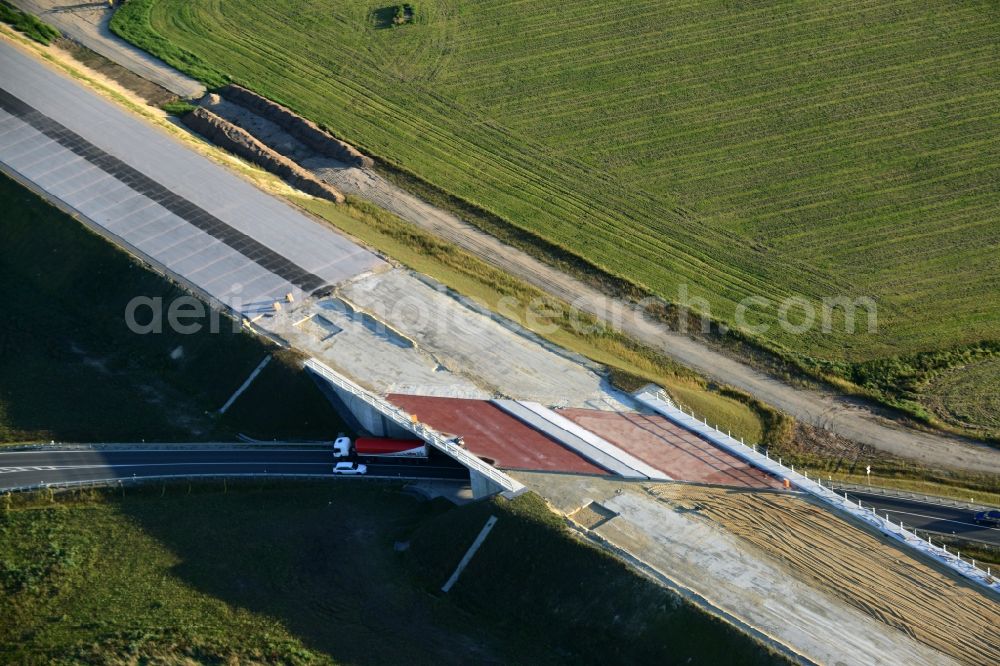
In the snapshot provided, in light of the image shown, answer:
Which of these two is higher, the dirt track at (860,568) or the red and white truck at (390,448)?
the dirt track at (860,568)

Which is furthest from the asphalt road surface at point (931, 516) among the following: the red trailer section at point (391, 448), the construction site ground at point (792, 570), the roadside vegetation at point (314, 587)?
the red trailer section at point (391, 448)

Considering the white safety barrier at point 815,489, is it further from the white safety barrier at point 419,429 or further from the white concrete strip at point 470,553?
the white concrete strip at point 470,553

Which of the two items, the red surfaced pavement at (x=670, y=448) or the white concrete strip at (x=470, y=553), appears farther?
the red surfaced pavement at (x=670, y=448)

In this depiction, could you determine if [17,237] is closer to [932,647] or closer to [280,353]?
[280,353]

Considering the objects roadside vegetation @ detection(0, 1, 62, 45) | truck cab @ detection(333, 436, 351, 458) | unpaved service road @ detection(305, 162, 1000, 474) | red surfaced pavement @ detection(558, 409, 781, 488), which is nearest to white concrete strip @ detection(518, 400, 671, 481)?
red surfaced pavement @ detection(558, 409, 781, 488)

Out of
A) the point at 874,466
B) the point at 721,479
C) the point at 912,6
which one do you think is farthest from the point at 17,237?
the point at 912,6

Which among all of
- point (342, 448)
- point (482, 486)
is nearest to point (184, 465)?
point (342, 448)
